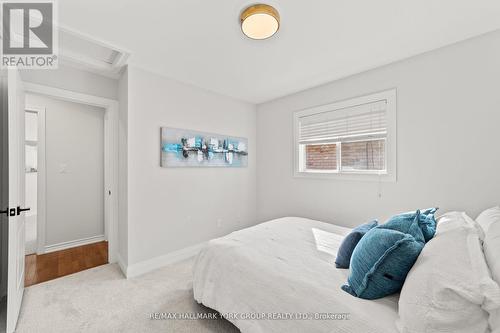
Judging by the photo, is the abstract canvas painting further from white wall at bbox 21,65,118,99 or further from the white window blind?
the white window blind

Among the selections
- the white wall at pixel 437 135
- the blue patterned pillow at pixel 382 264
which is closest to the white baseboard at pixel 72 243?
the white wall at pixel 437 135

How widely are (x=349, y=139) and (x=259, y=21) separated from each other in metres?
1.93

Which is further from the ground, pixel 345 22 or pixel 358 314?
pixel 345 22

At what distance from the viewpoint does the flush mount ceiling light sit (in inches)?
65.4

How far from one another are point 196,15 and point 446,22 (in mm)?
2157

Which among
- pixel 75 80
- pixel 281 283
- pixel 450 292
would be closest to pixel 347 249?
pixel 281 283

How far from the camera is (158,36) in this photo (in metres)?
2.08

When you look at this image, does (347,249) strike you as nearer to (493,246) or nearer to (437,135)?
(493,246)

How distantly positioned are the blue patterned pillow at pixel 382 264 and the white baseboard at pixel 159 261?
2.39 metres

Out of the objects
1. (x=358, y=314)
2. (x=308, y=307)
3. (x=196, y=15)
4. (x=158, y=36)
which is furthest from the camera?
(x=158, y=36)

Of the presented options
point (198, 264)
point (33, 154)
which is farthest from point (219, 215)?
point (33, 154)

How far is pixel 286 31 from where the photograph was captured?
6.51 ft

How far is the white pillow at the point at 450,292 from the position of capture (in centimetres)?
84

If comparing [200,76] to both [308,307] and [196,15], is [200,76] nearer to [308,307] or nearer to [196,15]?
[196,15]
